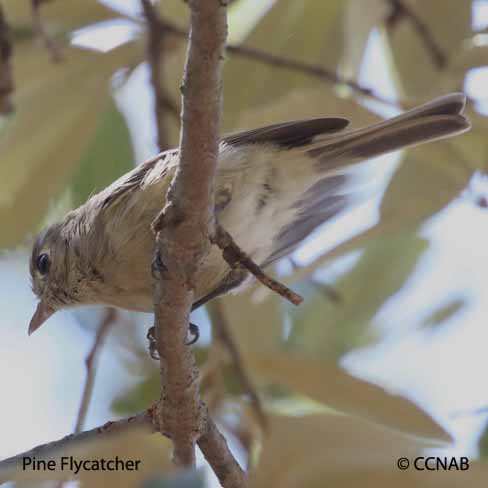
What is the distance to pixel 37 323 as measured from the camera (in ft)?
11.6

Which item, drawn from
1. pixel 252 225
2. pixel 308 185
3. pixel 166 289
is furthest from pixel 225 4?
pixel 308 185

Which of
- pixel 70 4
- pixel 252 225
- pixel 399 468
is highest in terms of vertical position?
pixel 70 4

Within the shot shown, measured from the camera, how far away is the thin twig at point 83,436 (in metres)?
1.91

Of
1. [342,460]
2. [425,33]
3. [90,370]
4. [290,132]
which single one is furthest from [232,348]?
[342,460]

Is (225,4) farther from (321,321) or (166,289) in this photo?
(321,321)

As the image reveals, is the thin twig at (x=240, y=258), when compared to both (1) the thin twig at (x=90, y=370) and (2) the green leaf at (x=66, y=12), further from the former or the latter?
(2) the green leaf at (x=66, y=12)

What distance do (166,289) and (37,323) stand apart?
1.39m

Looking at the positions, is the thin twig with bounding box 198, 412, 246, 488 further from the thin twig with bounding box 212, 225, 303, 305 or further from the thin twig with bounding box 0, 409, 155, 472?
the thin twig with bounding box 212, 225, 303, 305

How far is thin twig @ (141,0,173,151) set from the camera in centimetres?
344

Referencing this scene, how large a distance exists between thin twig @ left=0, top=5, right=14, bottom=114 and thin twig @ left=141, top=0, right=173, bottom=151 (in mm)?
488

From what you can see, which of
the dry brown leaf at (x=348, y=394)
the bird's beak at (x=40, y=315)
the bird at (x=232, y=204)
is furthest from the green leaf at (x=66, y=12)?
the dry brown leaf at (x=348, y=394)

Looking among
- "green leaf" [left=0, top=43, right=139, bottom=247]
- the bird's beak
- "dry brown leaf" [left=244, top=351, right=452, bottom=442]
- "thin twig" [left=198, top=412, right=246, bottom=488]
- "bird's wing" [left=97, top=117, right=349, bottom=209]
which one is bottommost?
"thin twig" [left=198, top=412, right=246, bottom=488]

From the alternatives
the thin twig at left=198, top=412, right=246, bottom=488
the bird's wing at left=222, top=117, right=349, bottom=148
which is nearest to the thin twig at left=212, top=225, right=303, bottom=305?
the thin twig at left=198, top=412, right=246, bottom=488

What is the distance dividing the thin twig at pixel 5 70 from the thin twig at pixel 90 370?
0.83 meters
